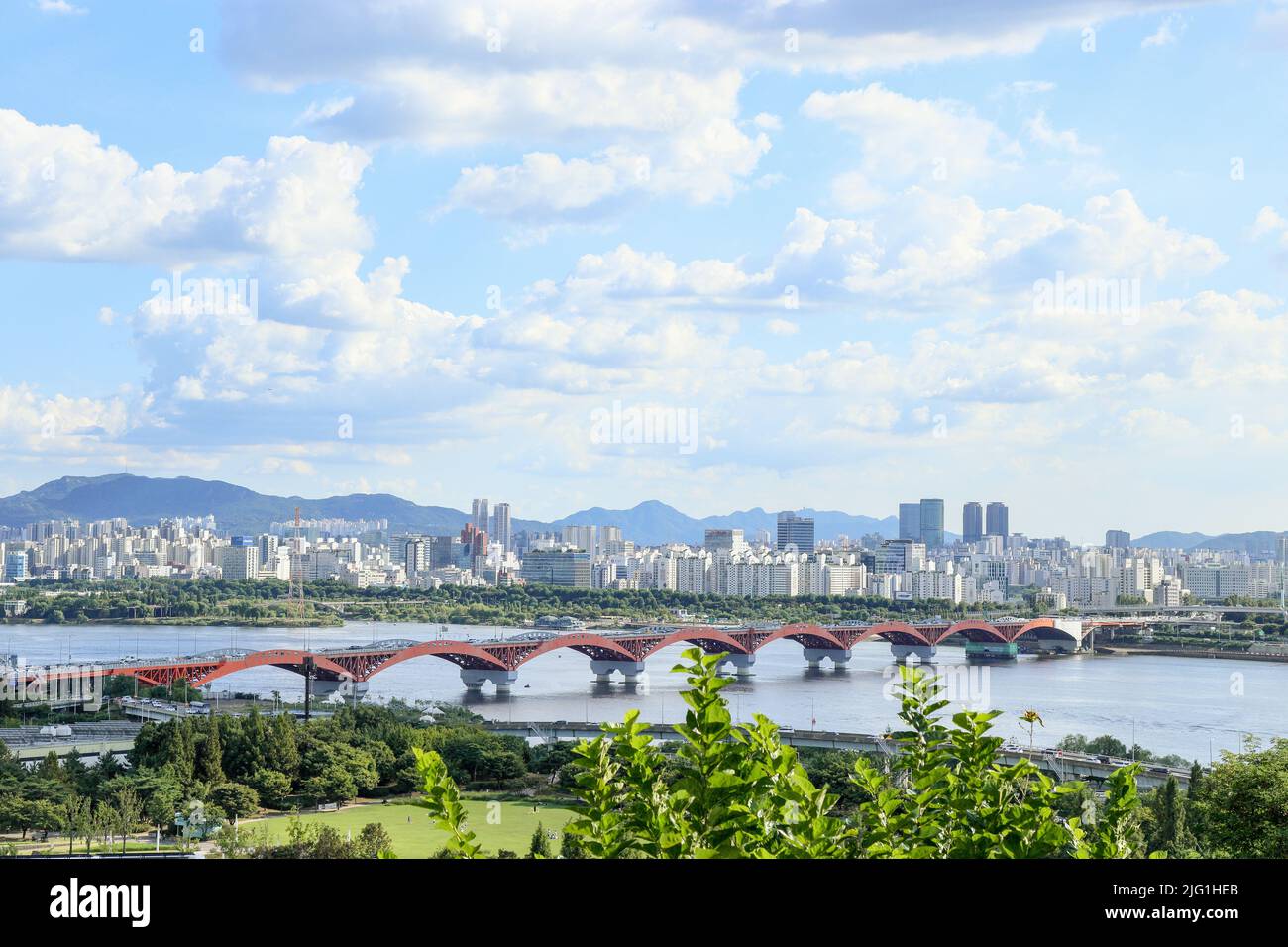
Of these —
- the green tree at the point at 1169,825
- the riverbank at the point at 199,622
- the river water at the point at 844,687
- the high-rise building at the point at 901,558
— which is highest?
the high-rise building at the point at 901,558

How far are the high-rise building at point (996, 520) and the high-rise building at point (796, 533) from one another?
765 cm

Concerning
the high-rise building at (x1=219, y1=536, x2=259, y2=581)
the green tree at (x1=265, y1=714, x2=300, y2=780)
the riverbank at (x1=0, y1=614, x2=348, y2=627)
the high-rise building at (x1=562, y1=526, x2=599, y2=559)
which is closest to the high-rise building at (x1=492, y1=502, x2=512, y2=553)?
the high-rise building at (x1=562, y1=526, x2=599, y2=559)

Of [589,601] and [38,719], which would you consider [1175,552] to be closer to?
[589,601]

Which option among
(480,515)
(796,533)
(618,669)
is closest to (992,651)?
Answer: (618,669)

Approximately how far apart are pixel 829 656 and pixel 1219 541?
25.3 meters

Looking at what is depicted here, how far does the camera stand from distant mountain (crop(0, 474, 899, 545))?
3866 centimetres

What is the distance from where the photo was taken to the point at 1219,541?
134ft

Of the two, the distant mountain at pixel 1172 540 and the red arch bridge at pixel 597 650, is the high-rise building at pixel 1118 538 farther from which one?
the red arch bridge at pixel 597 650

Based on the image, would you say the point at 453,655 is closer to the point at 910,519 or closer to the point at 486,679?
the point at 486,679

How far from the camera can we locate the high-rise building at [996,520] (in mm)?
46062

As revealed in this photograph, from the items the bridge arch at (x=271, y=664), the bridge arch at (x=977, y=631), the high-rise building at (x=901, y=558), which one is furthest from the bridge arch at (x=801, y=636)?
the high-rise building at (x=901, y=558)

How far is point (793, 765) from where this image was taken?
1.33 m
